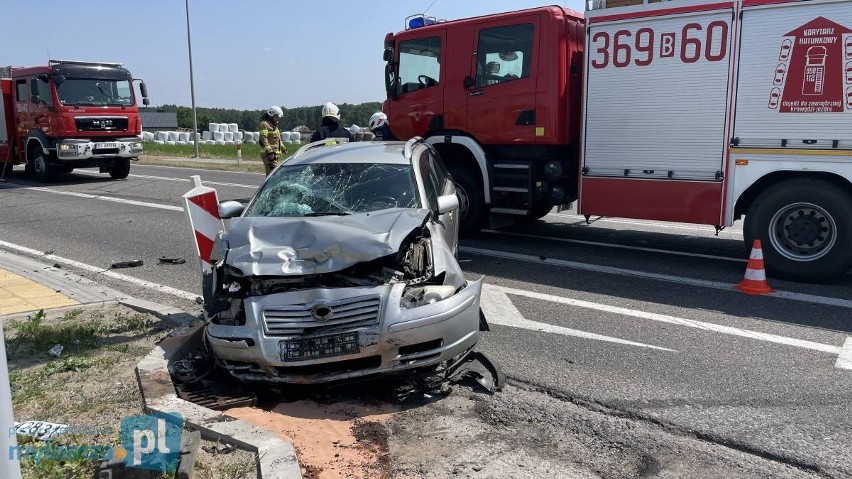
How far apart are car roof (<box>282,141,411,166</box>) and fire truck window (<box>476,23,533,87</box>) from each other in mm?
3137

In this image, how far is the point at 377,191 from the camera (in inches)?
231

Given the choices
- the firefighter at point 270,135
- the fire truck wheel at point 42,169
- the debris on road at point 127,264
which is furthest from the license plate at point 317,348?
the fire truck wheel at point 42,169

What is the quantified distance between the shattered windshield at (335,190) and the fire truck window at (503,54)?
12.3 feet

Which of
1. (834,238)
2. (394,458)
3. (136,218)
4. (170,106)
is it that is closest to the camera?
(394,458)

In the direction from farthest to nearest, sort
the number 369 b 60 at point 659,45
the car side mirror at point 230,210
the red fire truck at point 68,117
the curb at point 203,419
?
1. the red fire truck at point 68,117
2. the number 369 b 60 at point 659,45
3. the car side mirror at point 230,210
4. the curb at point 203,419

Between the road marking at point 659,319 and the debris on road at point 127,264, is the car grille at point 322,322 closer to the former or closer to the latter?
the road marking at point 659,319

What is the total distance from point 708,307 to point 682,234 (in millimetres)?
3913

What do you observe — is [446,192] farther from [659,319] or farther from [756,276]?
[756,276]

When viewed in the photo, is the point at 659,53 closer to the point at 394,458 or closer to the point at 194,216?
the point at 194,216

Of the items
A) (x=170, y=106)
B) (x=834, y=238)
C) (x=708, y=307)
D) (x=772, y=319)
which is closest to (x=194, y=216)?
(x=708, y=307)

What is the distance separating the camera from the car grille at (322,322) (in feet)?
13.9

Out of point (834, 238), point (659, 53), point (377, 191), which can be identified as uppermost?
point (659, 53)

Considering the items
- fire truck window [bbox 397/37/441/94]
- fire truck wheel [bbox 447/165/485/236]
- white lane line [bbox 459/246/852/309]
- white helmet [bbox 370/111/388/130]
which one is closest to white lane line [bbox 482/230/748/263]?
fire truck wheel [bbox 447/165/485/236]

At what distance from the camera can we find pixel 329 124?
10.4m
